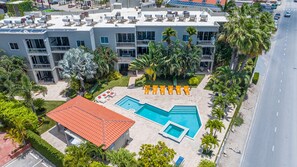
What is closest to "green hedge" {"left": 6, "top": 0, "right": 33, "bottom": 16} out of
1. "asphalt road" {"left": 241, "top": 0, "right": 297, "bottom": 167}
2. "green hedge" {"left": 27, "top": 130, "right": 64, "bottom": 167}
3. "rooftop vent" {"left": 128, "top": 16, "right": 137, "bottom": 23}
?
"rooftop vent" {"left": 128, "top": 16, "right": 137, "bottom": 23}

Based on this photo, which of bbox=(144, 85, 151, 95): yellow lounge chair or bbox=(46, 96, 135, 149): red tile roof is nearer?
bbox=(46, 96, 135, 149): red tile roof

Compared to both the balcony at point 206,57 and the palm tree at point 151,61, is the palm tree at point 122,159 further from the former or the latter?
the balcony at point 206,57

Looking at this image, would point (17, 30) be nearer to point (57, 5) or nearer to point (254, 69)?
point (254, 69)

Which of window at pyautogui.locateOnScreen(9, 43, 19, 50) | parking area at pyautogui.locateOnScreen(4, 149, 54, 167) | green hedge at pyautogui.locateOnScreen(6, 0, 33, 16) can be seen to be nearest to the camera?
parking area at pyautogui.locateOnScreen(4, 149, 54, 167)

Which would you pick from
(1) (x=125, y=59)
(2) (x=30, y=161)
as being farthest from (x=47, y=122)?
(1) (x=125, y=59)

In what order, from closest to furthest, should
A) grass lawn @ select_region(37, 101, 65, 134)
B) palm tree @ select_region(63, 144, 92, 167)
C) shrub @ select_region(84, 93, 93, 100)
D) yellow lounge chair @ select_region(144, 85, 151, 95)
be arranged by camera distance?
palm tree @ select_region(63, 144, 92, 167) < grass lawn @ select_region(37, 101, 65, 134) < shrub @ select_region(84, 93, 93, 100) < yellow lounge chair @ select_region(144, 85, 151, 95)

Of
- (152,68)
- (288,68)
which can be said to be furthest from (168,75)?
(288,68)

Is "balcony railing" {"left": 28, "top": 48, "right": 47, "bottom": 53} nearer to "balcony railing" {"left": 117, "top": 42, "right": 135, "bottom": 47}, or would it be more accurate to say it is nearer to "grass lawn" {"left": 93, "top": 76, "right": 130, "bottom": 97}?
"grass lawn" {"left": 93, "top": 76, "right": 130, "bottom": 97}
